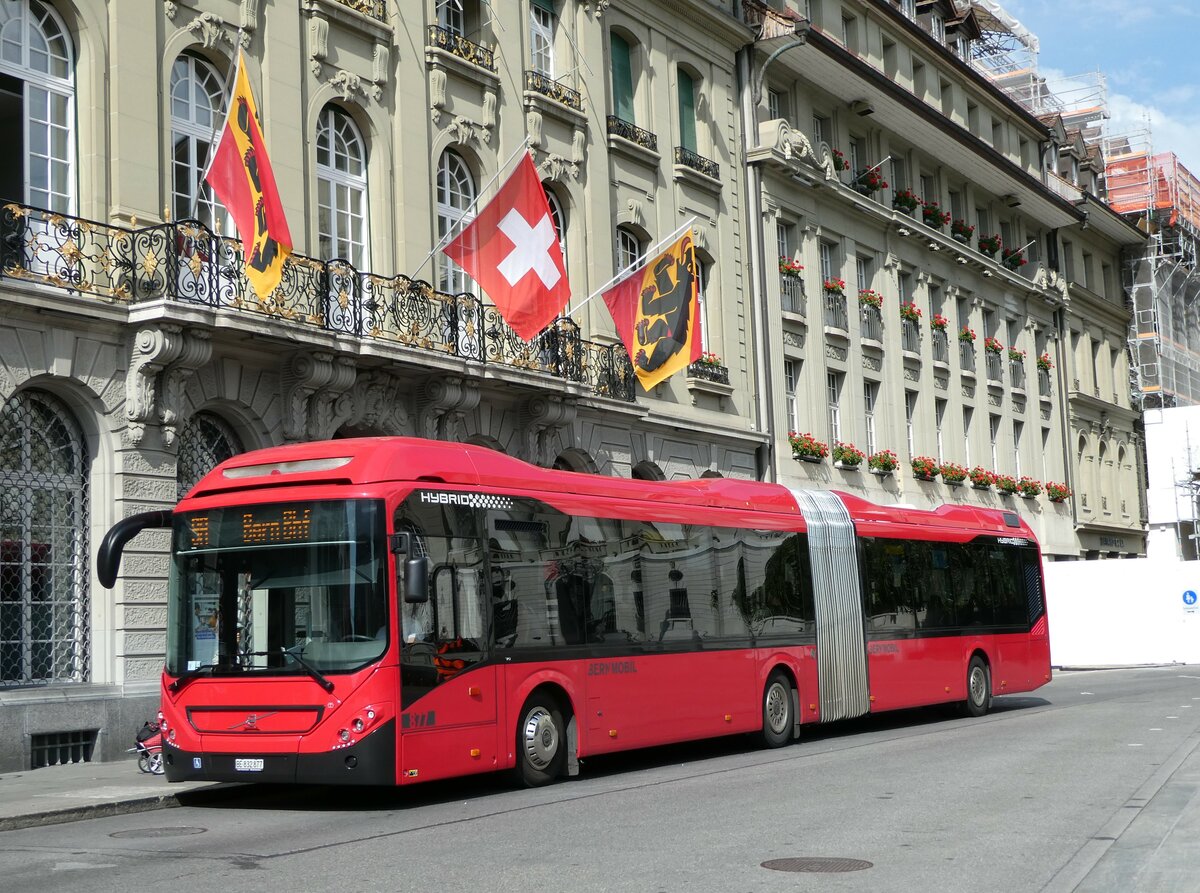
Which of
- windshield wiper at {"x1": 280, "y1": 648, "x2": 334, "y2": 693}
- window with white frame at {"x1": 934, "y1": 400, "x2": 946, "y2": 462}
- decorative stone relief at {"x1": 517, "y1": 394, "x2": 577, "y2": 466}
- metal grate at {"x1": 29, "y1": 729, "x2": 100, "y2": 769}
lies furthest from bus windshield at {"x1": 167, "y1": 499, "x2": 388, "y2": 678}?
window with white frame at {"x1": 934, "y1": 400, "x2": 946, "y2": 462}

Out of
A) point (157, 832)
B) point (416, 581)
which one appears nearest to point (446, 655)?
point (416, 581)

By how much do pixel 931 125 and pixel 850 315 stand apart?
20.5ft

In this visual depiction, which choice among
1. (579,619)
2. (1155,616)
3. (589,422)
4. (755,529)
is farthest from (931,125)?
(579,619)

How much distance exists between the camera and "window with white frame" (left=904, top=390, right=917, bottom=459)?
1516 inches

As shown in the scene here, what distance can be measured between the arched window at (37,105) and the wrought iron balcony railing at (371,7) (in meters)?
4.73

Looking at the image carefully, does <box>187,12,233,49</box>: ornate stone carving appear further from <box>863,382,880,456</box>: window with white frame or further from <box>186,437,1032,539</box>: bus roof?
<box>863,382,880,456</box>: window with white frame

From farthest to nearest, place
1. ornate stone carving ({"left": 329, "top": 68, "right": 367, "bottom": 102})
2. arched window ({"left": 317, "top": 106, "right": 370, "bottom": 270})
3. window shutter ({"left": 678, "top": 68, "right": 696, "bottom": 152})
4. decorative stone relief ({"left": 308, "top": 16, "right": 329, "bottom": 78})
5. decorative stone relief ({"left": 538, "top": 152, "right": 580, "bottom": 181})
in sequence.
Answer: window shutter ({"left": 678, "top": 68, "right": 696, "bottom": 152}) < decorative stone relief ({"left": 538, "top": 152, "right": 580, "bottom": 181}) < arched window ({"left": 317, "top": 106, "right": 370, "bottom": 270}) < ornate stone carving ({"left": 329, "top": 68, "right": 367, "bottom": 102}) < decorative stone relief ({"left": 308, "top": 16, "right": 329, "bottom": 78})

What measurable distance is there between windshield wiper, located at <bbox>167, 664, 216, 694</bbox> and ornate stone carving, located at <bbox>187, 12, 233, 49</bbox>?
9.22 m

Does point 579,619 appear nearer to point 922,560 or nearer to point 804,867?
point 804,867

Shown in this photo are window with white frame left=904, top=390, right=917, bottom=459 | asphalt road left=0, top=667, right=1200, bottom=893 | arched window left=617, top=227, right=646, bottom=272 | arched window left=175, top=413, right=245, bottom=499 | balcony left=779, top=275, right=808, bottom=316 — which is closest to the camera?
asphalt road left=0, top=667, right=1200, bottom=893

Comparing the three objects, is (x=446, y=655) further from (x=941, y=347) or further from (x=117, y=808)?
(x=941, y=347)

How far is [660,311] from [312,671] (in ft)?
40.6

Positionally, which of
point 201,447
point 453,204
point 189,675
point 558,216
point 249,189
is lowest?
point 189,675

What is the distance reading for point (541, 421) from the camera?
77.6ft
